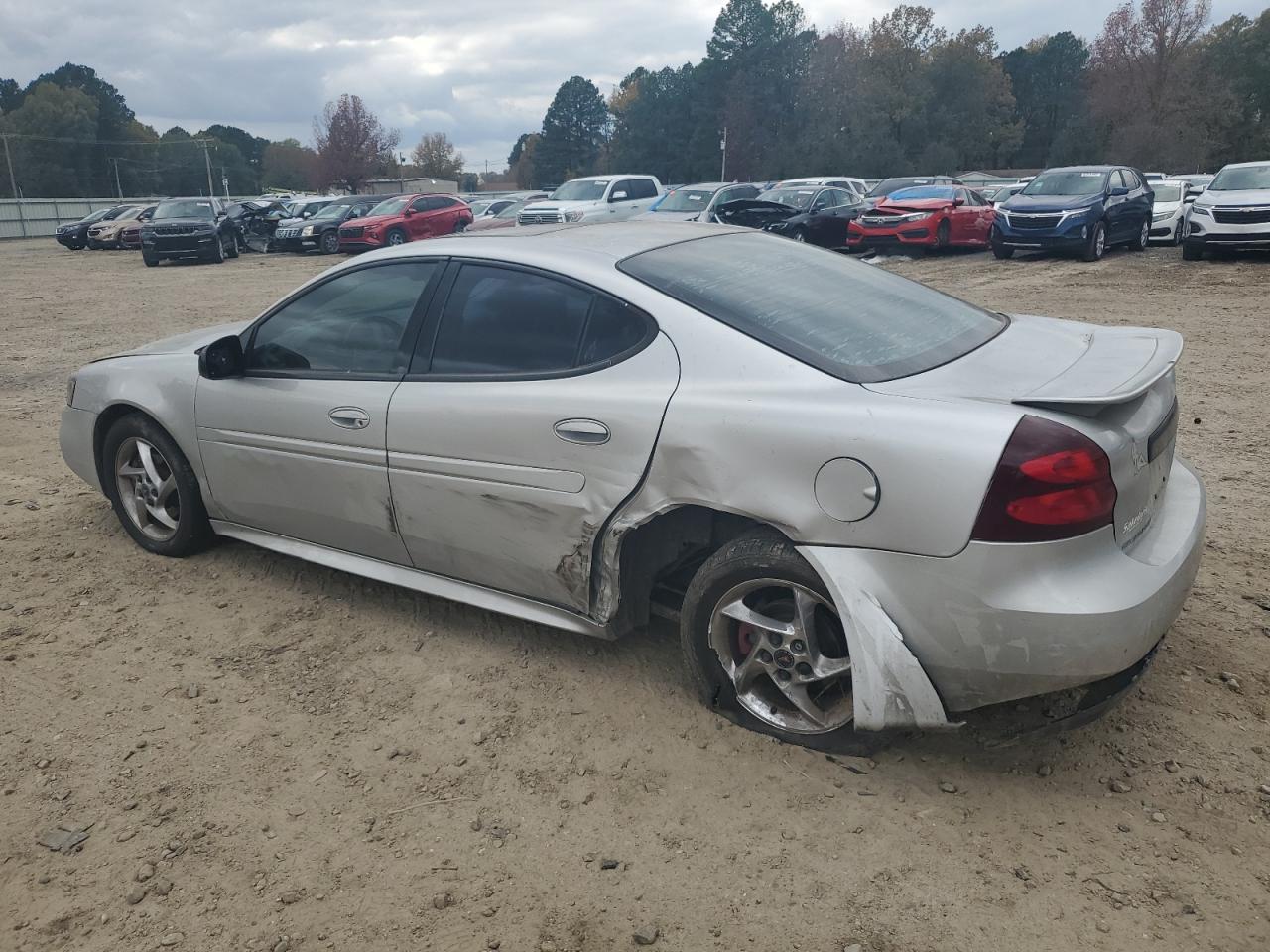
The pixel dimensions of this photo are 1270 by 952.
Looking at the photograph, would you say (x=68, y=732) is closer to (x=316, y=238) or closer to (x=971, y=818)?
(x=971, y=818)

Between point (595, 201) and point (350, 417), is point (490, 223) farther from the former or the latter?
point (350, 417)

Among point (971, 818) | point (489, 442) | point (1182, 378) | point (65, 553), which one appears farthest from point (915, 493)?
point (1182, 378)

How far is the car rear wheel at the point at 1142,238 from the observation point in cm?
1828

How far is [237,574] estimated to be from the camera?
436 centimetres

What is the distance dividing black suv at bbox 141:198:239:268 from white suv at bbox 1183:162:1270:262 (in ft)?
72.3

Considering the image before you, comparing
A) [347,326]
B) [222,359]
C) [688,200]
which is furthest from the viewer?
[688,200]

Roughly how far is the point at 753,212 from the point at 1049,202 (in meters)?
5.14

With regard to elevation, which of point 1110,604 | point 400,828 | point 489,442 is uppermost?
point 489,442

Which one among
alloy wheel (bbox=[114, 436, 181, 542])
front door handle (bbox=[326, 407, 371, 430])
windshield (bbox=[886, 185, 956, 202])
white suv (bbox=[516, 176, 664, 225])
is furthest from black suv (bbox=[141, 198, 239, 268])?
front door handle (bbox=[326, 407, 371, 430])

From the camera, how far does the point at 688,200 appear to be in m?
20.1

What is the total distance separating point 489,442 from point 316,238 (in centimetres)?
2483

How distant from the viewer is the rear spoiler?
8.12 feet

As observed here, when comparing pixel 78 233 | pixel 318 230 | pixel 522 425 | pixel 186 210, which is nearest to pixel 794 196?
pixel 318 230

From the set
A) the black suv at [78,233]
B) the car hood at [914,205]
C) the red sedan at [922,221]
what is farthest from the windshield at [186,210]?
the car hood at [914,205]
